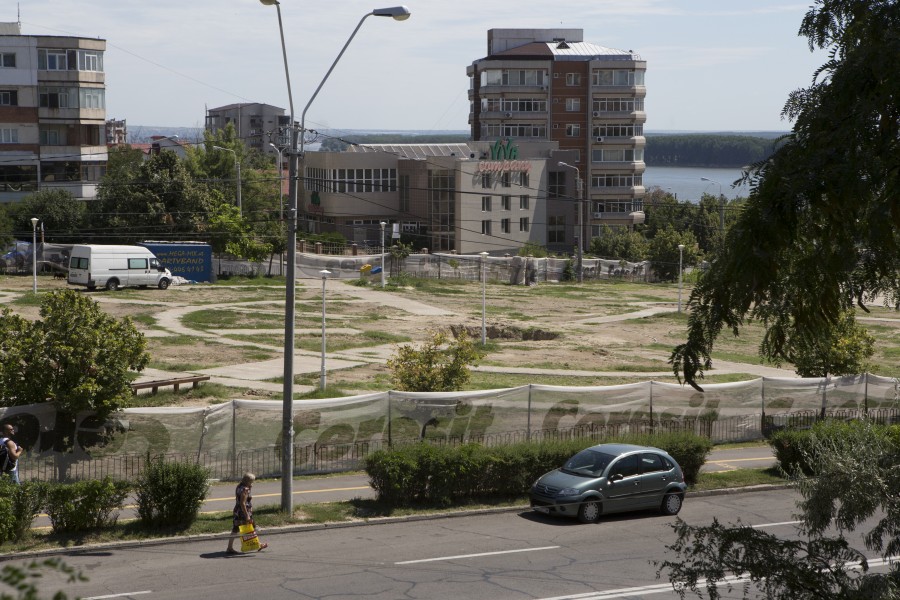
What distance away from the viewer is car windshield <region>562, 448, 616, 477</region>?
65.1 ft

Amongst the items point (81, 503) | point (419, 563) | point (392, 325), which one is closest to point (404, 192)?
point (392, 325)

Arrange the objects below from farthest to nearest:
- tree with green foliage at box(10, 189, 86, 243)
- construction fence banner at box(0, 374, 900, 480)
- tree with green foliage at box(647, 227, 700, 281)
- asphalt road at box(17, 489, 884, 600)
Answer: tree with green foliage at box(647, 227, 700, 281) < tree with green foliage at box(10, 189, 86, 243) < construction fence banner at box(0, 374, 900, 480) < asphalt road at box(17, 489, 884, 600)

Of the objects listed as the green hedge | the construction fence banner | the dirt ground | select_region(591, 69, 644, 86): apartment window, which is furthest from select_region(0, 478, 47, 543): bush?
select_region(591, 69, 644, 86): apartment window

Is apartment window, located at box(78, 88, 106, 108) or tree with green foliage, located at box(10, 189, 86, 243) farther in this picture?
apartment window, located at box(78, 88, 106, 108)

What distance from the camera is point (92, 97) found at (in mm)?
74500

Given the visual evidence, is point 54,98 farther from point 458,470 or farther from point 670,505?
point 670,505

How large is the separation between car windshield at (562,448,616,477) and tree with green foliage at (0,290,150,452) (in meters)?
9.39

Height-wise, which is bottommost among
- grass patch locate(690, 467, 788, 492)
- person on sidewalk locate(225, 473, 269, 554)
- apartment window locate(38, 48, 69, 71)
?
grass patch locate(690, 467, 788, 492)

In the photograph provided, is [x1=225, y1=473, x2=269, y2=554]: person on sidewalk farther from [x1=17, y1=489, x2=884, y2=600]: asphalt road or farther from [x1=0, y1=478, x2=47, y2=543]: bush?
[x1=0, y1=478, x2=47, y2=543]: bush

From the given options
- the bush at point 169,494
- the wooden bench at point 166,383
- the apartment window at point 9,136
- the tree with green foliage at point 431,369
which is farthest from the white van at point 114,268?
the bush at point 169,494

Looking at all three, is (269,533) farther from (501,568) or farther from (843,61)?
(843,61)

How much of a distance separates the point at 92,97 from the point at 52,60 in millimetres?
3642

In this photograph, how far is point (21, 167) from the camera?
243 feet

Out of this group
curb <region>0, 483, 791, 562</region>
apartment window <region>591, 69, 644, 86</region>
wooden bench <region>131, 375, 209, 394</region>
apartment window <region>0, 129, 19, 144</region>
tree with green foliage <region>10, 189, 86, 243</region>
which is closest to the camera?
curb <region>0, 483, 791, 562</region>
